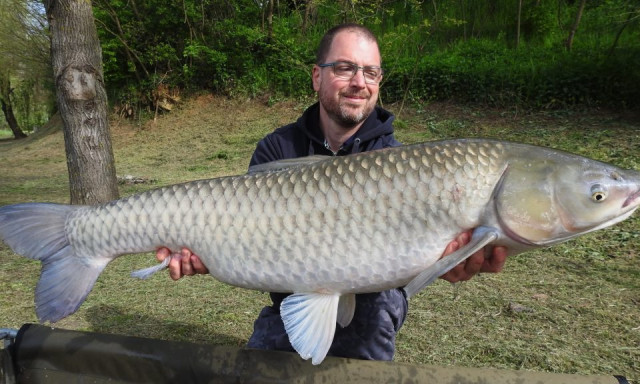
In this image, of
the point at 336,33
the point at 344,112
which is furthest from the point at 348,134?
the point at 336,33

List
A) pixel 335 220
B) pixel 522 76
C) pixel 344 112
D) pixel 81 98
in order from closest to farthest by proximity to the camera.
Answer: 1. pixel 335 220
2. pixel 344 112
3. pixel 81 98
4. pixel 522 76

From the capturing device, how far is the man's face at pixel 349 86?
1.91 metres

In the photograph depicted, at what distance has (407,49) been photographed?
8969mm

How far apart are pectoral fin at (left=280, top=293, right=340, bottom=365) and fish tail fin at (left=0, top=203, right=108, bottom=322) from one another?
642 millimetres

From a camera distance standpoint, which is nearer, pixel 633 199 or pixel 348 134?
pixel 633 199

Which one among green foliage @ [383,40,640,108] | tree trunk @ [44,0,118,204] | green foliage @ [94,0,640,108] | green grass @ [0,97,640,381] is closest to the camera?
green grass @ [0,97,640,381]

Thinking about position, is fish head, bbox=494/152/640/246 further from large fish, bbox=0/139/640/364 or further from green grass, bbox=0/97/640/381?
green grass, bbox=0/97/640/381

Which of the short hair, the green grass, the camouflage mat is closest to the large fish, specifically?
the camouflage mat

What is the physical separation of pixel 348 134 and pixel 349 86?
0.20 m

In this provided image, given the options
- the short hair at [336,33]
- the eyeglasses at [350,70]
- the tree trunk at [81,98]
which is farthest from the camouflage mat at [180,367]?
the tree trunk at [81,98]

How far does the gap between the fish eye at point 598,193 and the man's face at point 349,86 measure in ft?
3.03

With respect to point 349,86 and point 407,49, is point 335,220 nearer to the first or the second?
point 349,86

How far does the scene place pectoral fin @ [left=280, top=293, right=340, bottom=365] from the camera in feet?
4.44

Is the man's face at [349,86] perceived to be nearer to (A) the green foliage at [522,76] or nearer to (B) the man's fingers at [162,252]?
(B) the man's fingers at [162,252]
